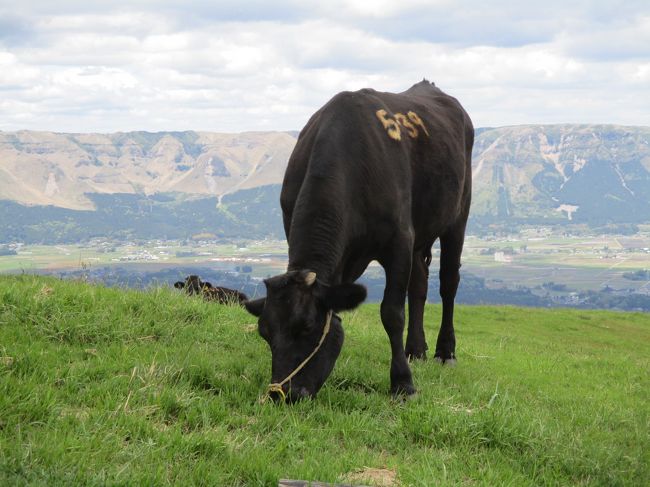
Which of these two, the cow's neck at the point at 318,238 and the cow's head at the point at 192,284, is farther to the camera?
the cow's head at the point at 192,284

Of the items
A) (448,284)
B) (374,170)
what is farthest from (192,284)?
(374,170)

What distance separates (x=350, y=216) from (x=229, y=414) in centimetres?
283

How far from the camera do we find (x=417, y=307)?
1248cm

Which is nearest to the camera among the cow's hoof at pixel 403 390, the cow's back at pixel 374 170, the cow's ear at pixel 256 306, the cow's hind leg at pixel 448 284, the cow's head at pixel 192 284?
the cow's ear at pixel 256 306

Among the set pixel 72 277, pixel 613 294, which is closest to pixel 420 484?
pixel 72 277

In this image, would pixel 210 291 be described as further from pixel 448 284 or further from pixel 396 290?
pixel 396 290

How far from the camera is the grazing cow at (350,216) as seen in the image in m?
7.47

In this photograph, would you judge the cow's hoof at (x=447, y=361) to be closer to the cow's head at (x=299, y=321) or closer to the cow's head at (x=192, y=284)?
the cow's head at (x=299, y=321)

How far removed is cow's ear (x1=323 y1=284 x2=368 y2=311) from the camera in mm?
7520

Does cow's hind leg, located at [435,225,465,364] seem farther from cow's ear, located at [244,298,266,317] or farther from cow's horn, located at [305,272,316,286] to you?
cow's horn, located at [305,272,316,286]

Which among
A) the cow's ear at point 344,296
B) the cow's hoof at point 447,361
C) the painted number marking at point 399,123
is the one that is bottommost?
the cow's hoof at point 447,361

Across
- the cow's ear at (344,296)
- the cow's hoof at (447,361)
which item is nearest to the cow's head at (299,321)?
the cow's ear at (344,296)

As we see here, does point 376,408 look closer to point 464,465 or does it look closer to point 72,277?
point 464,465

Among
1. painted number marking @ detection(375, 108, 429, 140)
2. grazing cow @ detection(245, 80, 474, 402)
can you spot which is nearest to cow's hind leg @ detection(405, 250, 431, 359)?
grazing cow @ detection(245, 80, 474, 402)
